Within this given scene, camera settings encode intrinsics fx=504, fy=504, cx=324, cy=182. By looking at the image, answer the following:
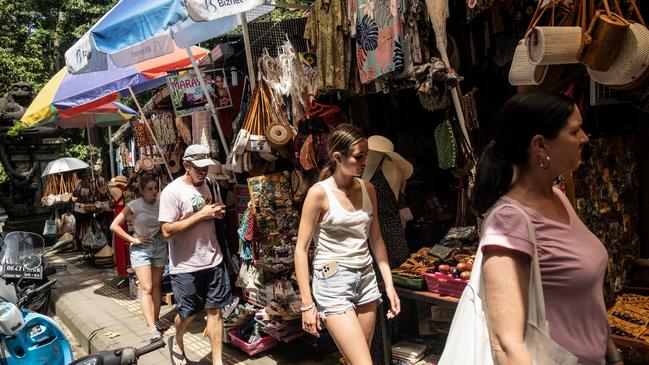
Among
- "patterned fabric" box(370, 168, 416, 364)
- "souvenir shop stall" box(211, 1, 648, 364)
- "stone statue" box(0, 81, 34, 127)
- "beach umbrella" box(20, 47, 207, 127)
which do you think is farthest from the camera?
"stone statue" box(0, 81, 34, 127)

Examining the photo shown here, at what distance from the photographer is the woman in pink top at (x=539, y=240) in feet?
4.97

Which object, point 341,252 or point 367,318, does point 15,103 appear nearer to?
point 341,252

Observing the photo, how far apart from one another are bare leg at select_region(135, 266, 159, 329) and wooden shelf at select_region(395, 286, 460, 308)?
10.0ft

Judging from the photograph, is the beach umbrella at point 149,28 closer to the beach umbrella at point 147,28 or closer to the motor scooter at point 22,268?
the beach umbrella at point 147,28

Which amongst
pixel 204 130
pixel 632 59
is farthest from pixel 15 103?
pixel 632 59

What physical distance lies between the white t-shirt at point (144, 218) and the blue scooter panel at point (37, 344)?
1359mm

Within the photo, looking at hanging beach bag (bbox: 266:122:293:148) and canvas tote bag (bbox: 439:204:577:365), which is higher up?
hanging beach bag (bbox: 266:122:293:148)

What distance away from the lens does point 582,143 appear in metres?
1.67

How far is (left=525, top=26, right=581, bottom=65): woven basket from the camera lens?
7.89ft

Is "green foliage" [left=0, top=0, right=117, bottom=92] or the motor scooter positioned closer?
the motor scooter

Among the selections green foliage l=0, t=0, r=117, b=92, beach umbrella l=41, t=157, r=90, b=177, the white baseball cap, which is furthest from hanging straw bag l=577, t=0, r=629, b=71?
green foliage l=0, t=0, r=117, b=92

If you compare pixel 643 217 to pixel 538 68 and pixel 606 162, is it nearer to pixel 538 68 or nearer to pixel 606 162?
pixel 606 162

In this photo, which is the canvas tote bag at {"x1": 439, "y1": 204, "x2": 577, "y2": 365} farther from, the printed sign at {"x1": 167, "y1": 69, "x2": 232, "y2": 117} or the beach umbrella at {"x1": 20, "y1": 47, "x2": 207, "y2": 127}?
the beach umbrella at {"x1": 20, "y1": 47, "x2": 207, "y2": 127}

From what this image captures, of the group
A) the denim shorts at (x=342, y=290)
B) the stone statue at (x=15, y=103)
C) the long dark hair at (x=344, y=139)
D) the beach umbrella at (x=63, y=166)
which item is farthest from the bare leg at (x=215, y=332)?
the stone statue at (x=15, y=103)
